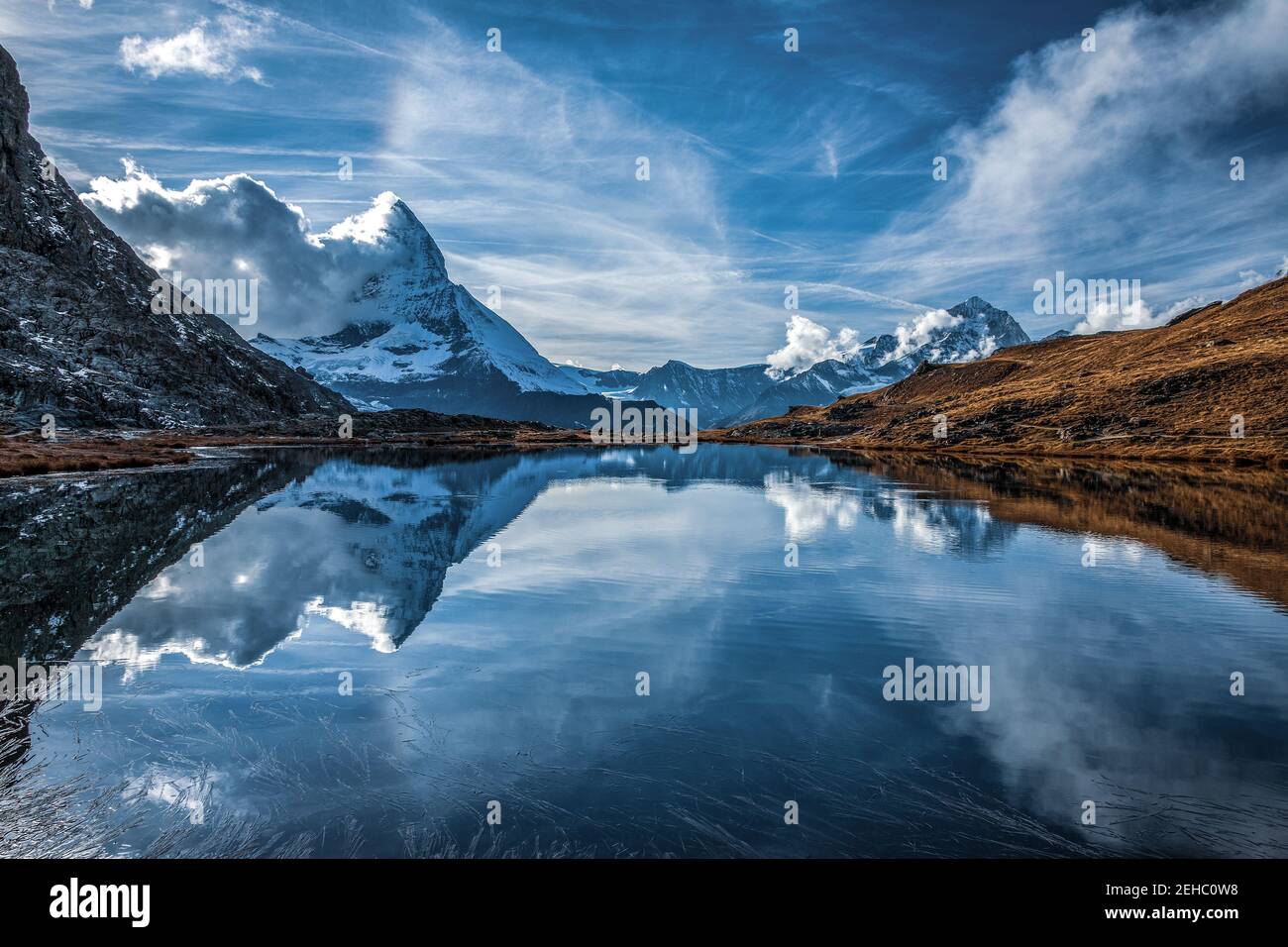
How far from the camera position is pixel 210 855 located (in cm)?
927

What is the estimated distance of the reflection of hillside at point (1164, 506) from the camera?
31.5 metres

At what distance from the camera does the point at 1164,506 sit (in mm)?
49719

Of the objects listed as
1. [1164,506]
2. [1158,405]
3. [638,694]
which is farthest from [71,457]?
[1158,405]

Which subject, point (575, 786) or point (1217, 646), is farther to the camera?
point (1217, 646)

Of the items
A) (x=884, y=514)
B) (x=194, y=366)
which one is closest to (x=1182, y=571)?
(x=884, y=514)

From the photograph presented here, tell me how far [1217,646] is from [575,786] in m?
19.0

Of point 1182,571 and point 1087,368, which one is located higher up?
point 1087,368

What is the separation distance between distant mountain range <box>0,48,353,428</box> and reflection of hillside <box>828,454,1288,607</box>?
13980 centimetres

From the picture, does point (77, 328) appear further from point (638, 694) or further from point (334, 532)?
point (638, 694)

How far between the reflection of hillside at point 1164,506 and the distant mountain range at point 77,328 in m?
140

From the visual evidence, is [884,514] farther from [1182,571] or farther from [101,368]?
[101,368]

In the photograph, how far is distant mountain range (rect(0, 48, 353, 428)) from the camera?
424 feet
